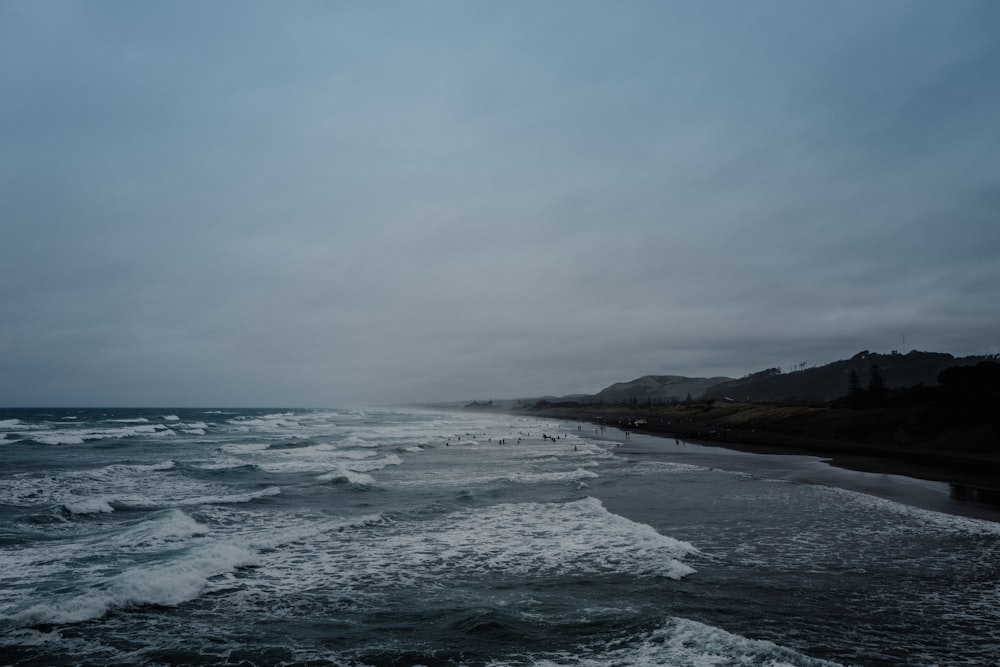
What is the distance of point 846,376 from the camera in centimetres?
17962

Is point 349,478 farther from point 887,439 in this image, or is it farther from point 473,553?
point 887,439

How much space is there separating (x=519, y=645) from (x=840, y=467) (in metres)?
35.1

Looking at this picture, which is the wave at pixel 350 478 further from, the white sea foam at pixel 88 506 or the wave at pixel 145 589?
the wave at pixel 145 589

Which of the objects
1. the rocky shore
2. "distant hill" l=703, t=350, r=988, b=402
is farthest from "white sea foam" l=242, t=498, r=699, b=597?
"distant hill" l=703, t=350, r=988, b=402

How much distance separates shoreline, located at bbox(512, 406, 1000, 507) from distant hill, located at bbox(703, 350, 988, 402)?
95807mm

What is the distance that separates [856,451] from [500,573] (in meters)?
43.3

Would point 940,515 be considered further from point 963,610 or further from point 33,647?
point 33,647

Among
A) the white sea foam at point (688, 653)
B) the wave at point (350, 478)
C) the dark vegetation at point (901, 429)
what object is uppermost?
the dark vegetation at point (901, 429)

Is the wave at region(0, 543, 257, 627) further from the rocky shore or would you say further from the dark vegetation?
the dark vegetation

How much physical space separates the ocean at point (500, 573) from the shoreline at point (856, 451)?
2716 millimetres

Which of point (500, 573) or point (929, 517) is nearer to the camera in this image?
point (500, 573)

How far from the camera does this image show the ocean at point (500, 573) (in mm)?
11070

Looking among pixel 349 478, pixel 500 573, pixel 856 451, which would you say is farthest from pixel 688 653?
pixel 856 451

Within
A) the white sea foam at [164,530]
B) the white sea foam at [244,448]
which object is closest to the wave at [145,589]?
the white sea foam at [164,530]
